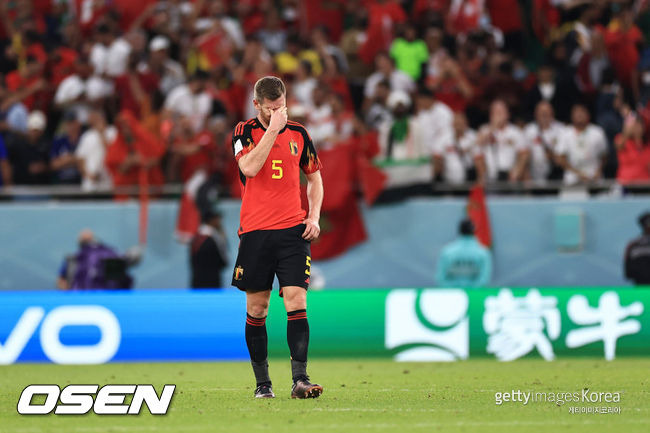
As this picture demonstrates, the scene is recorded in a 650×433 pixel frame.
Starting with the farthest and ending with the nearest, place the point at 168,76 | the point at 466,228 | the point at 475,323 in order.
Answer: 1. the point at 168,76
2. the point at 466,228
3. the point at 475,323

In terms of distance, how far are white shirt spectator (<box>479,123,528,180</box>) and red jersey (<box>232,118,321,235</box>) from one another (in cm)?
800

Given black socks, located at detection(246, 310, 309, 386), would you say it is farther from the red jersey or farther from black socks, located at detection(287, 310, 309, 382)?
the red jersey

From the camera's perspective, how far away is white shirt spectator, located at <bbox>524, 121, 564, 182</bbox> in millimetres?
15648

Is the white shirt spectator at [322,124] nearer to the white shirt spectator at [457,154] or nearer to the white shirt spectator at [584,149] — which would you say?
the white shirt spectator at [457,154]

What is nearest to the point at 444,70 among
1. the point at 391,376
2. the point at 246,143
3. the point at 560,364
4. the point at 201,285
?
the point at 201,285

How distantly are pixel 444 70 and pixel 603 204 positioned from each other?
310 centimetres

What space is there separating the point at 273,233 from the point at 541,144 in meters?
8.52

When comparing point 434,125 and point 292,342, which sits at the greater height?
point 434,125

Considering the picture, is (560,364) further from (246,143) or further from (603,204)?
(246,143)

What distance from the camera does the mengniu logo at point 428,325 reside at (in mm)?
12750

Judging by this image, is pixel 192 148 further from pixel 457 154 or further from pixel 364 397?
pixel 364 397

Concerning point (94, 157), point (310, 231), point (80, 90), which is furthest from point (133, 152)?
point (310, 231)

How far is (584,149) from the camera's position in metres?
15.5

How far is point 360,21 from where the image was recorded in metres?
18.3
